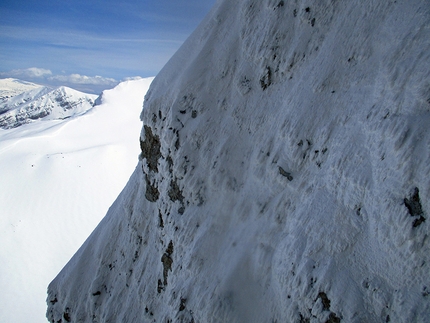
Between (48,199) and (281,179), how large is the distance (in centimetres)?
3498

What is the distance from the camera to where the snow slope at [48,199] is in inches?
981

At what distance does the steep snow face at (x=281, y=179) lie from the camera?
5.98 m

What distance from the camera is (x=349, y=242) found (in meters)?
6.48

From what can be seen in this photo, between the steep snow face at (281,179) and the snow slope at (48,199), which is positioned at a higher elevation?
the steep snow face at (281,179)

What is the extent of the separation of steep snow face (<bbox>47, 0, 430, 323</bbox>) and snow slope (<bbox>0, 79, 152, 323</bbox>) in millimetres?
14636

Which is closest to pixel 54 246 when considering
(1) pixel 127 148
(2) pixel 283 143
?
(1) pixel 127 148

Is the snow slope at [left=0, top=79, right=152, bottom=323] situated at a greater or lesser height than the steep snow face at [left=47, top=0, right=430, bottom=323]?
lesser

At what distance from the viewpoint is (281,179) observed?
28.2ft

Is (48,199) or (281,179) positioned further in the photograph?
(48,199)

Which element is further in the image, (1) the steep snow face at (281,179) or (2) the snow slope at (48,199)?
(2) the snow slope at (48,199)

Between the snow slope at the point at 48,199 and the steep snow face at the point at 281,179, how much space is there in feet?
48.0

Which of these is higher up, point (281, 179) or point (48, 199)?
point (281, 179)

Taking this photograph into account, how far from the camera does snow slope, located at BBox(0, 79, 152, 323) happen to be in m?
24.9

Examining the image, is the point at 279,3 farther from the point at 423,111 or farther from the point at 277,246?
the point at 277,246
